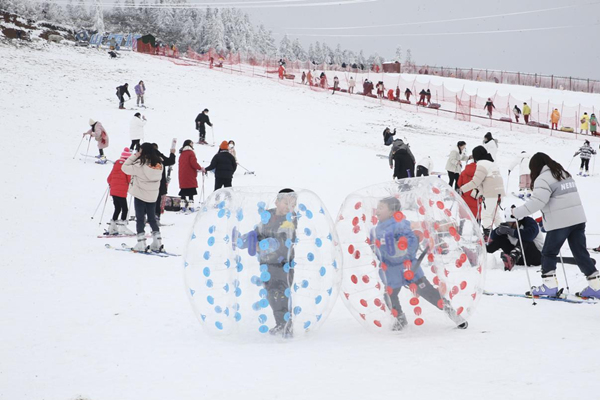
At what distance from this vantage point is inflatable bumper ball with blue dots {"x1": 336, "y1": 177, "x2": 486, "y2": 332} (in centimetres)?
541

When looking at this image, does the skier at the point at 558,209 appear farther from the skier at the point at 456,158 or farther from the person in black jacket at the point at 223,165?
the skier at the point at 456,158

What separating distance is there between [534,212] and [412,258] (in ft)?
5.88

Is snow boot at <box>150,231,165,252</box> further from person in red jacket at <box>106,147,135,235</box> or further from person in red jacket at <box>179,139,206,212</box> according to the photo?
person in red jacket at <box>179,139,206,212</box>

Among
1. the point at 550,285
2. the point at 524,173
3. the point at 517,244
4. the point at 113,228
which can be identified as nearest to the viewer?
the point at 550,285

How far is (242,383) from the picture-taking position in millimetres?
4375

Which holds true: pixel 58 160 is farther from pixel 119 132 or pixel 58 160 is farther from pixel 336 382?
pixel 336 382

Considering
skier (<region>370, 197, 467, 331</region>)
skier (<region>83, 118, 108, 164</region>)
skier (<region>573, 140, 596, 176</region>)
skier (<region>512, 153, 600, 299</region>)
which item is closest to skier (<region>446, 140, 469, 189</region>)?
Answer: skier (<region>573, 140, 596, 176</region>)

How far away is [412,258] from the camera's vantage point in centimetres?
539

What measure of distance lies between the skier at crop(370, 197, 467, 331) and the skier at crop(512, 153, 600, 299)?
172cm

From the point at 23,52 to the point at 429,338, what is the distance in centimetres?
3916

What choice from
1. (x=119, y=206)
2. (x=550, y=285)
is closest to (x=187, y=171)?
(x=119, y=206)

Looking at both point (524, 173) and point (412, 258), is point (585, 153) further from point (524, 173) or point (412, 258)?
point (412, 258)

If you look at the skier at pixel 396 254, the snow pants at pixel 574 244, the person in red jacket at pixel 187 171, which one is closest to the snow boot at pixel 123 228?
the person in red jacket at pixel 187 171

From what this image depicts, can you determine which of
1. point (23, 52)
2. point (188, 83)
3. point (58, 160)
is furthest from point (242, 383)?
point (23, 52)
